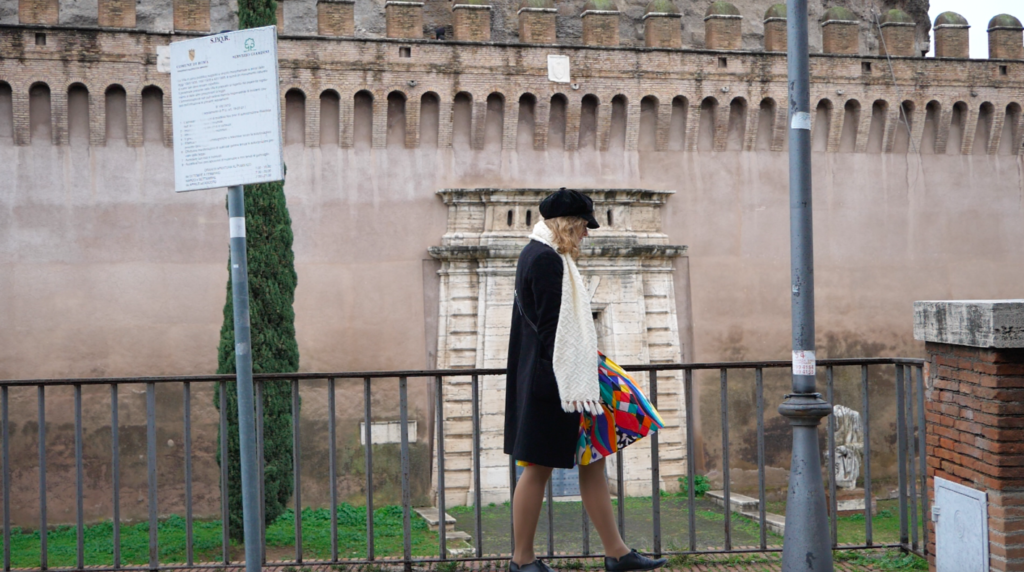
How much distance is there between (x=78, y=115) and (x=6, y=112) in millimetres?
846

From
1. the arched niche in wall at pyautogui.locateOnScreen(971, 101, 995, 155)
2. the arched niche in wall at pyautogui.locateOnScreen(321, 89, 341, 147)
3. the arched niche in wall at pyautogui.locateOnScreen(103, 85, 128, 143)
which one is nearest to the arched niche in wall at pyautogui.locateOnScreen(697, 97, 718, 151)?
the arched niche in wall at pyautogui.locateOnScreen(971, 101, 995, 155)

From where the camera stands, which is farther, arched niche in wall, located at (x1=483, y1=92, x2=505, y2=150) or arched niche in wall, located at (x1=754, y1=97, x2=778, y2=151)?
arched niche in wall, located at (x1=754, y1=97, x2=778, y2=151)

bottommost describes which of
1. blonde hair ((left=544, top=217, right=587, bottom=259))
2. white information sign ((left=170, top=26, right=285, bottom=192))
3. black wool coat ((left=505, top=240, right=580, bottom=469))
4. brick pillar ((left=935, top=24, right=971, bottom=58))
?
black wool coat ((left=505, top=240, right=580, bottom=469))

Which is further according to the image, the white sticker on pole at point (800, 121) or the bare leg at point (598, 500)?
the white sticker on pole at point (800, 121)

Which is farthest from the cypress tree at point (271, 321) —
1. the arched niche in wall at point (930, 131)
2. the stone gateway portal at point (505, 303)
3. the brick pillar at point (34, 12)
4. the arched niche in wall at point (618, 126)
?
the arched niche in wall at point (930, 131)

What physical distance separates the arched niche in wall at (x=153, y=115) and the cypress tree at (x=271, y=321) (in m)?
2.20

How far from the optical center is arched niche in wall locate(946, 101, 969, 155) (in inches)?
587

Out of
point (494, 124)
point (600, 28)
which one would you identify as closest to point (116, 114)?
point (494, 124)

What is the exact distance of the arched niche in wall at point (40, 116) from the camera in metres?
12.5

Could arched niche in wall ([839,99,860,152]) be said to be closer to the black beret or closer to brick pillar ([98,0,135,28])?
brick pillar ([98,0,135,28])

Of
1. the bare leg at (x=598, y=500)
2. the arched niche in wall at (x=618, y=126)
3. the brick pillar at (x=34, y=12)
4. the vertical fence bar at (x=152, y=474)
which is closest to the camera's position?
the bare leg at (x=598, y=500)

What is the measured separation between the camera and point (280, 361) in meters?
11.5

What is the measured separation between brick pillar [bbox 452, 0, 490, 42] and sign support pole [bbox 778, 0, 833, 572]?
9.88 meters

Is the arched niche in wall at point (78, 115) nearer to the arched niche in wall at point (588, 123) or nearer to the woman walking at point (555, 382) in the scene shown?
the arched niche in wall at point (588, 123)
